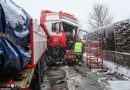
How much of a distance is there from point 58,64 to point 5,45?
18327 mm

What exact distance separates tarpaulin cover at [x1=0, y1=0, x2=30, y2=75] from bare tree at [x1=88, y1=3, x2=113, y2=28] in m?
73.2

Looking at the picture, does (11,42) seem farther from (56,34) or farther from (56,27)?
(56,34)

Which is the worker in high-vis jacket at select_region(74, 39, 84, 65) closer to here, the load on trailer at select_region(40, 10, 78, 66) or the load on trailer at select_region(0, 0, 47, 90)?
the load on trailer at select_region(40, 10, 78, 66)

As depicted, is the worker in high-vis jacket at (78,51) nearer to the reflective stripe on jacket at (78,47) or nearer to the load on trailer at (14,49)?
the reflective stripe on jacket at (78,47)

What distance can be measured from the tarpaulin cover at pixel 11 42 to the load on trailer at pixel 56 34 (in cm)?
1543

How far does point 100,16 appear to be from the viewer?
82.9 m

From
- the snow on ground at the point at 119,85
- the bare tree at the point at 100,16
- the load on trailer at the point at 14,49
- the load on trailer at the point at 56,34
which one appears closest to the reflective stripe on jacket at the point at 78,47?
the load on trailer at the point at 56,34

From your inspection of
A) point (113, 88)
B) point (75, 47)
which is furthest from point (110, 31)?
point (113, 88)

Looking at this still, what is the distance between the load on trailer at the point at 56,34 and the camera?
24141 millimetres

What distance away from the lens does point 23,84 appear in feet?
23.1

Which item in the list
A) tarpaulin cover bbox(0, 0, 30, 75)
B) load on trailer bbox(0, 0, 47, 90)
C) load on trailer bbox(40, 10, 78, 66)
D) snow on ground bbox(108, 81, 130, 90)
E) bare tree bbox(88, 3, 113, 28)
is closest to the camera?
tarpaulin cover bbox(0, 0, 30, 75)

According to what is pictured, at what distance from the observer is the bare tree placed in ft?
271

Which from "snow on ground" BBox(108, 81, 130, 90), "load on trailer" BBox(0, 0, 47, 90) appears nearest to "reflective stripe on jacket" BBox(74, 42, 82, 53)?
"snow on ground" BBox(108, 81, 130, 90)

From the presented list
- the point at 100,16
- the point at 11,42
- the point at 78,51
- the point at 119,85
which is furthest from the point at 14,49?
the point at 100,16
